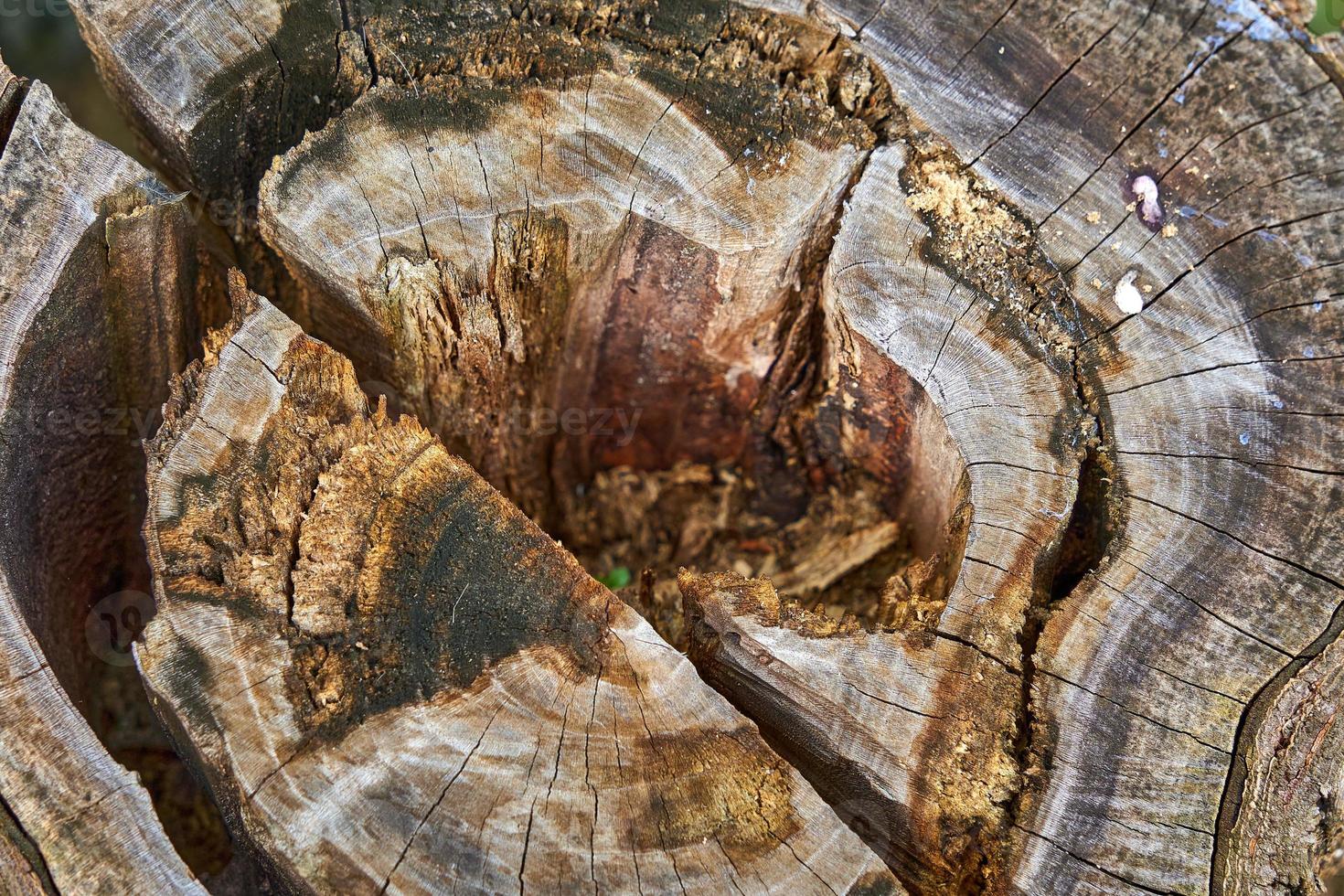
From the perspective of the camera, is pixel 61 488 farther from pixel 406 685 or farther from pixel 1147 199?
pixel 1147 199

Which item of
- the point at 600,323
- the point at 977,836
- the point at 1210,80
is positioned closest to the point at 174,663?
the point at 600,323

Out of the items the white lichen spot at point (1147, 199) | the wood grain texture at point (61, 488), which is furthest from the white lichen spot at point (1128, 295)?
the wood grain texture at point (61, 488)

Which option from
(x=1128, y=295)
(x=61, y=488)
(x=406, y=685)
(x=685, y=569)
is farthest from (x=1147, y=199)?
(x=61, y=488)

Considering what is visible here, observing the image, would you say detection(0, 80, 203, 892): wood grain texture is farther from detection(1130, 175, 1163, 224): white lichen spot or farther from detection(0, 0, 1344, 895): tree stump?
detection(1130, 175, 1163, 224): white lichen spot

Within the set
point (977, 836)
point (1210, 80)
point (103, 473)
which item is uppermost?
point (1210, 80)

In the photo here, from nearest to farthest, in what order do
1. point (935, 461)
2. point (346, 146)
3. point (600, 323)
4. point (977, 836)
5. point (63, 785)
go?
point (63, 785) < point (977, 836) < point (346, 146) < point (935, 461) < point (600, 323)

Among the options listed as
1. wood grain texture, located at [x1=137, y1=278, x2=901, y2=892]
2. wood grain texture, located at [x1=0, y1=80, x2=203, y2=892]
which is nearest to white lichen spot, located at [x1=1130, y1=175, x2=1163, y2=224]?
wood grain texture, located at [x1=137, y1=278, x2=901, y2=892]

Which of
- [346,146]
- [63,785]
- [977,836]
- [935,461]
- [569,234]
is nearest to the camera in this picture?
[63,785]

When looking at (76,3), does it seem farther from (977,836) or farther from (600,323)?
(977,836)
